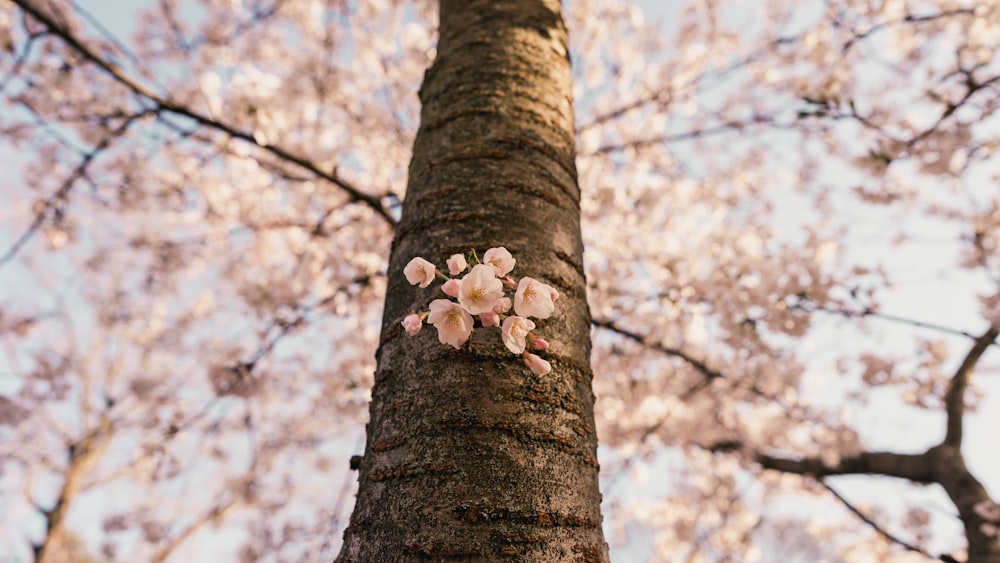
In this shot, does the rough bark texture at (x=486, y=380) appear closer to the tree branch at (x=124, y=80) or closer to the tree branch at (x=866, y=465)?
the tree branch at (x=124, y=80)

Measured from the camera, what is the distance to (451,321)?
826mm

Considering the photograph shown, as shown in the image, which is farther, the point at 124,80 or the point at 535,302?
the point at 124,80

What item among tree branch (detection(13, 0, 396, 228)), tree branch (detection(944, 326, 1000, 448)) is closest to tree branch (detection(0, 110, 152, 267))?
tree branch (detection(13, 0, 396, 228))

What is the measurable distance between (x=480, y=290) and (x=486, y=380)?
0.56ft

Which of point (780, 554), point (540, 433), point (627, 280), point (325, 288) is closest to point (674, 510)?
point (627, 280)

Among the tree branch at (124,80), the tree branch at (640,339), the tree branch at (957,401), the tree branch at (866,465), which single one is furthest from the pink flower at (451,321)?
the tree branch at (866,465)

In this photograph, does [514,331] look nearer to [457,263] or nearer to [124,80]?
[457,263]

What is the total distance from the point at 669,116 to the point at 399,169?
3228 mm

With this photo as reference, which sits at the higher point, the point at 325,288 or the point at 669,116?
the point at 669,116

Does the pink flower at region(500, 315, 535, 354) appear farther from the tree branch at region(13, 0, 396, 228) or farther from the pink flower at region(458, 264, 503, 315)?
the tree branch at region(13, 0, 396, 228)

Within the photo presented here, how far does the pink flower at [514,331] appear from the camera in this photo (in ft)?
2.66

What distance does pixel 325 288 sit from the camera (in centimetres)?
486

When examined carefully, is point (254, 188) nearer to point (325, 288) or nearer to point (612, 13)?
point (325, 288)

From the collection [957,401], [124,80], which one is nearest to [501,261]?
[124,80]
